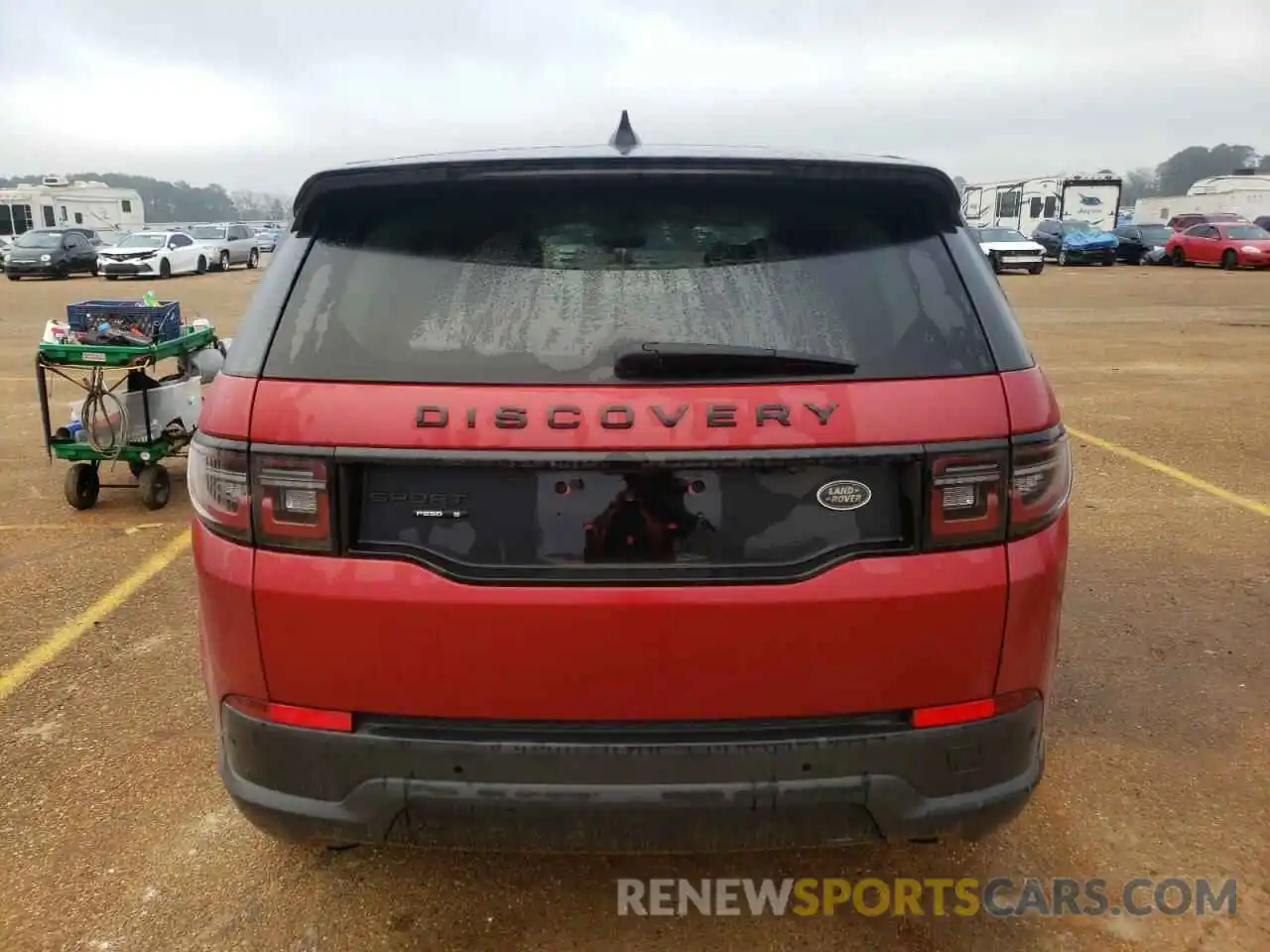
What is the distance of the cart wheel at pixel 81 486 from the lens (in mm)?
6164

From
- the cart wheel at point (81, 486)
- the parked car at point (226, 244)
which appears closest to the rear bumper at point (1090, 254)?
the parked car at point (226, 244)

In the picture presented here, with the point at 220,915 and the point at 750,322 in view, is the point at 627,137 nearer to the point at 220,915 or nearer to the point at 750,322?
the point at 750,322

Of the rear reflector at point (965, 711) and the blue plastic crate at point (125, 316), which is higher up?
the blue plastic crate at point (125, 316)

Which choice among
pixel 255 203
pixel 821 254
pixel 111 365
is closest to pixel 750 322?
pixel 821 254

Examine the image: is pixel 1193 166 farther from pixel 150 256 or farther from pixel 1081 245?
pixel 150 256

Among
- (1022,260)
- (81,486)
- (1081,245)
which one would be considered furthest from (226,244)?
(81,486)

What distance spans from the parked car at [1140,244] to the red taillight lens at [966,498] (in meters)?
39.1

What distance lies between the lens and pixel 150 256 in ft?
101

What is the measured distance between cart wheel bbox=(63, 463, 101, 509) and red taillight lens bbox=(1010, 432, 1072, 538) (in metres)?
5.93

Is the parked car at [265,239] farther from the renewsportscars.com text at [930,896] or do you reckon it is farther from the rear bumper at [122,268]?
the renewsportscars.com text at [930,896]

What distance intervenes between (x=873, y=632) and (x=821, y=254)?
0.80 m

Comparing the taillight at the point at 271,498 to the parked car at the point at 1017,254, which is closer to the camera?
the taillight at the point at 271,498

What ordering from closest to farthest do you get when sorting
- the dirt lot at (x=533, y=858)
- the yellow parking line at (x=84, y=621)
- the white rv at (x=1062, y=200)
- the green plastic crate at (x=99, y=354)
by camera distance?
the dirt lot at (x=533, y=858) < the yellow parking line at (x=84, y=621) < the green plastic crate at (x=99, y=354) < the white rv at (x=1062, y=200)

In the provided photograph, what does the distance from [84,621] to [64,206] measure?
176 feet
